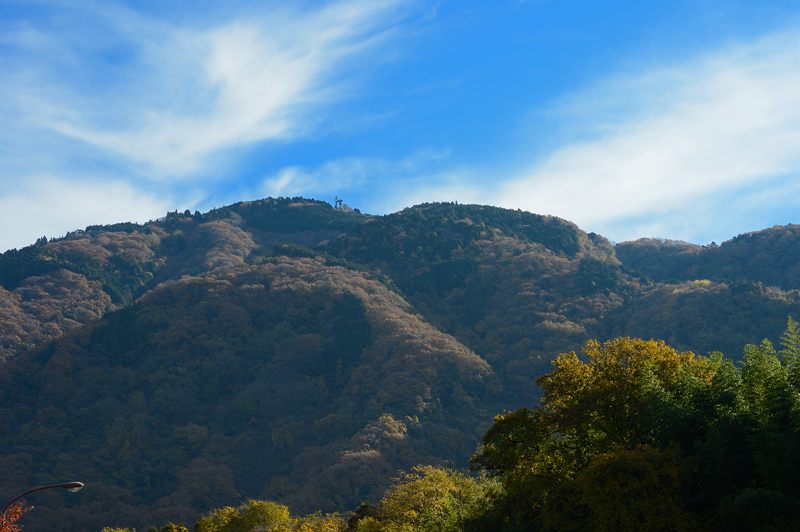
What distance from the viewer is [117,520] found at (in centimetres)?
14388

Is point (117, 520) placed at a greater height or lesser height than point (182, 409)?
lesser

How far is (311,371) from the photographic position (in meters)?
200

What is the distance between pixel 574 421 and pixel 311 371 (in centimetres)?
15480

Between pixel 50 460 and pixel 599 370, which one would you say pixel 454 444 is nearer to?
pixel 50 460

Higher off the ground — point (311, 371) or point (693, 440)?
point (311, 371)

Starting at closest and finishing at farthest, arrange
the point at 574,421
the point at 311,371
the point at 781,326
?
the point at 574,421 → the point at 781,326 → the point at 311,371

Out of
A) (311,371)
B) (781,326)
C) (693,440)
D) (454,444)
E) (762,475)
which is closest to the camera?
(762,475)

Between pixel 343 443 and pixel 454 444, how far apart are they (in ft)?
63.4

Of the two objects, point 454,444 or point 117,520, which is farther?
point 454,444

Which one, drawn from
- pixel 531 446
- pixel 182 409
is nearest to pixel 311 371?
pixel 182 409

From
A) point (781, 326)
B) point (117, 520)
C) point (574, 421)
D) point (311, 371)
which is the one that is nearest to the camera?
point (574, 421)

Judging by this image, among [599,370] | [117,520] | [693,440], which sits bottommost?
[117,520]

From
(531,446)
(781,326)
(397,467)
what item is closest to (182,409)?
(397,467)

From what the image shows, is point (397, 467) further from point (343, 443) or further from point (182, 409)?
point (182, 409)
